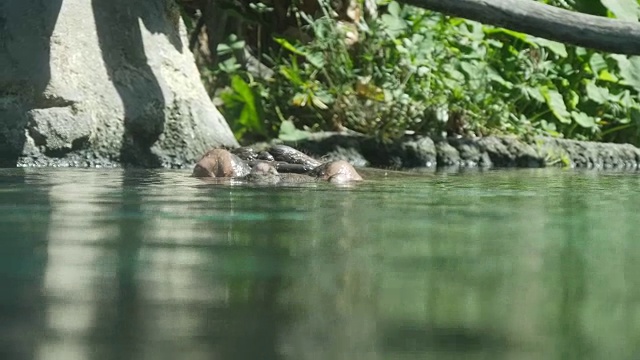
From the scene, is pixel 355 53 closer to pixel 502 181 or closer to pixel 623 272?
pixel 502 181

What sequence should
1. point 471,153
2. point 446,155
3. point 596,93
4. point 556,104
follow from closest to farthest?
point 446,155 → point 471,153 → point 556,104 → point 596,93

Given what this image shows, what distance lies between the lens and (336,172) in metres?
5.59

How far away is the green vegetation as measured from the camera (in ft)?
27.7

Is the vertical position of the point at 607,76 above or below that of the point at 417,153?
above

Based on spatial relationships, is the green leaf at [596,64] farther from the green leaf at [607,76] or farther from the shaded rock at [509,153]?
the shaded rock at [509,153]

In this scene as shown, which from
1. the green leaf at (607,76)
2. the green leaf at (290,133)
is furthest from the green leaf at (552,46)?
the green leaf at (290,133)

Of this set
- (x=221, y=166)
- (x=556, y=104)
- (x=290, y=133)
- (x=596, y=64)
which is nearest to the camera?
(x=221, y=166)

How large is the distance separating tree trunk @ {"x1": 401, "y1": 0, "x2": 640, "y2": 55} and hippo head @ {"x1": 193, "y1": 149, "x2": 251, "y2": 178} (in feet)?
5.88

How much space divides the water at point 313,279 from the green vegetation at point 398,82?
4280 millimetres

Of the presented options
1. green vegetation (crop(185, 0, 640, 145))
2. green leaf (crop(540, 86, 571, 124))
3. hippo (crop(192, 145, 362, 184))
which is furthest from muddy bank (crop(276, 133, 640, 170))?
hippo (crop(192, 145, 362, 184))

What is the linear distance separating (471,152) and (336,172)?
3.05 m

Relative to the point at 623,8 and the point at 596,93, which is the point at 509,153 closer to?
the point at 596,93

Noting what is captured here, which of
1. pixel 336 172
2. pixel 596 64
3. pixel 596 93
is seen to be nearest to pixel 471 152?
pixel 596 93

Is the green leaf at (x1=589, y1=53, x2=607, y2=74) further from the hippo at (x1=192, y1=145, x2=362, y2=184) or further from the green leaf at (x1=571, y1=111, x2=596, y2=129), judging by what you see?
the hippo at (x1=192, y1=145, x2=362, y2=184)
